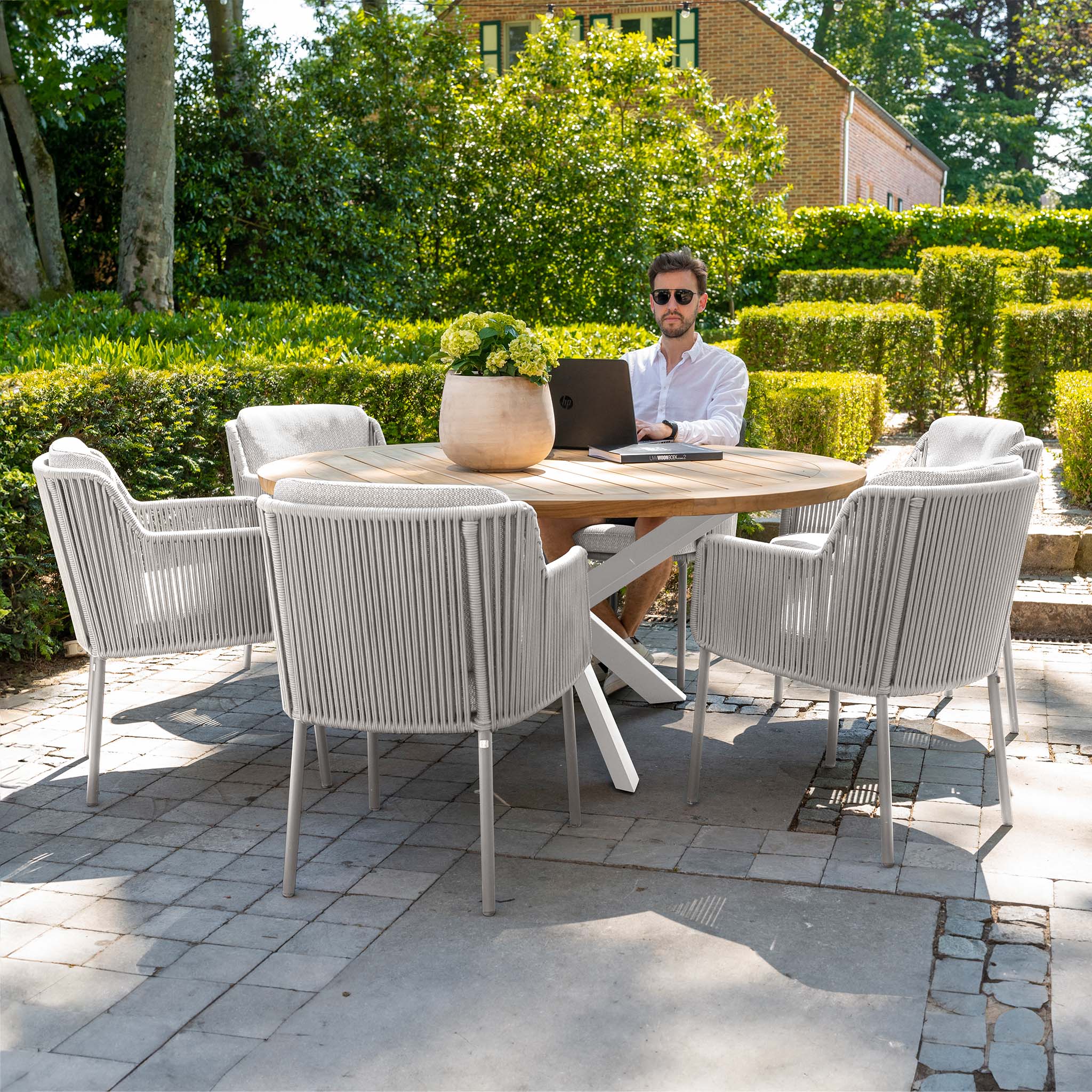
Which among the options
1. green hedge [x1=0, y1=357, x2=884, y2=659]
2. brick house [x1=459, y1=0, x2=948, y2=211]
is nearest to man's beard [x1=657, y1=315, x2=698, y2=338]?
green hedge [x1=0, y1=357, x2=884, y2=659]

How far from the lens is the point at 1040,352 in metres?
8.93

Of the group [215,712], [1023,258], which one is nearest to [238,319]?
[215,712]

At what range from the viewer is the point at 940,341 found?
9.96m

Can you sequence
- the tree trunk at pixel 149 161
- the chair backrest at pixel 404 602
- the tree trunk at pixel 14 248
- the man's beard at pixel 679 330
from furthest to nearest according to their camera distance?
the tree trunk at pixel 14 248, the tree trunk at pixel 149 161, the man's beard at pixel 679 330, the chair backrest at pixel 404 602

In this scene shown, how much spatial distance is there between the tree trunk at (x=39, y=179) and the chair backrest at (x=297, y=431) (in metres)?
6.10

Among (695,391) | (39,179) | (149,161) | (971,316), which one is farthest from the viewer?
(39,179)

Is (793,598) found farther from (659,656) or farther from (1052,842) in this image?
(659,656)

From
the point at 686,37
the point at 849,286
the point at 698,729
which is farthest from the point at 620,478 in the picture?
the point at 686,37

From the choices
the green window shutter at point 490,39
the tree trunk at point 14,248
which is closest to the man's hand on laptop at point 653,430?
the tree trunk at point 14,248

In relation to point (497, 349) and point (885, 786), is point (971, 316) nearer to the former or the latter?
point (497, 349)

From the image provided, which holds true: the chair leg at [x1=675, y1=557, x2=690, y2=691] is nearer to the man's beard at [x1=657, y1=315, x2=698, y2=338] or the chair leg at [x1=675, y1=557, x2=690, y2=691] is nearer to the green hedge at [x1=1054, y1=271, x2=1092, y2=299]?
the man's beard at [x1=657, y1=315, x2=698, y2=338]

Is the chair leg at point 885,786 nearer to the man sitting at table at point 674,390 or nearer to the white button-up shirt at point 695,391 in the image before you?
the man sitting at table at point 674,390

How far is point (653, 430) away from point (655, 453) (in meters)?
0.45

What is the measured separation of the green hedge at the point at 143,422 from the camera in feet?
15.3
